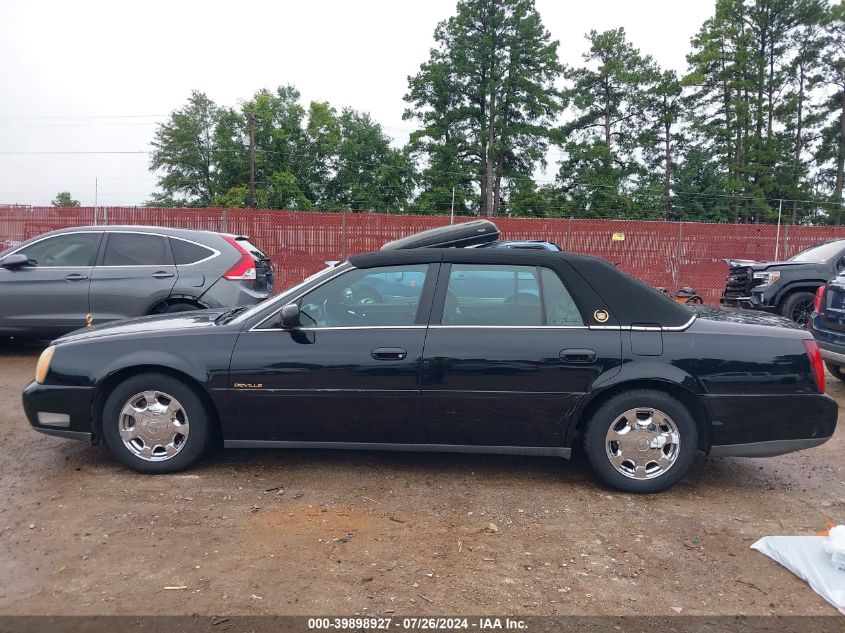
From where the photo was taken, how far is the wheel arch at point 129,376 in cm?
423

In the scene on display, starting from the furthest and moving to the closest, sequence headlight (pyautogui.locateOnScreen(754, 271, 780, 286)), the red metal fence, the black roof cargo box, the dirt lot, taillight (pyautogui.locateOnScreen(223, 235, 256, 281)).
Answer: the red metal fence
headlight (pyautogui.locateOnScreen(754, 271, 780, 286))
taillight (pyautogui.locateOnScreen(223, 235, 256, 281))
the black roof cargo box
the dirt lot

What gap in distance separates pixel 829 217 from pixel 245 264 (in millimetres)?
46079

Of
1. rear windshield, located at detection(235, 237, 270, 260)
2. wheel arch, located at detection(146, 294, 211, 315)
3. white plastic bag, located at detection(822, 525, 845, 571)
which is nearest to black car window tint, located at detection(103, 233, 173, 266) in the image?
wheel arch, located at detection(146, 294, 211, 315)

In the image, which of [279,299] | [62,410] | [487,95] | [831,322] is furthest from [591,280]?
[487,95]

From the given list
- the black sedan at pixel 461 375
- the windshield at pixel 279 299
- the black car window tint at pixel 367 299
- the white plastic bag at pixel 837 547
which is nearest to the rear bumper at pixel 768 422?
the black sedan at pixel 461 375

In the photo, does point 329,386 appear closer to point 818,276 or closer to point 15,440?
point 15,440

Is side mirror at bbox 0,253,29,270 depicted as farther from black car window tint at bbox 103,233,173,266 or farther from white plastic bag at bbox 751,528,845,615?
white plastic bag at bbox 751,528,845,615

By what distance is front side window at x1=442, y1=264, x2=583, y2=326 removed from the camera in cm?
411

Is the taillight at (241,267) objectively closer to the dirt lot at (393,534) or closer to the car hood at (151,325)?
the car hood at (151,325)

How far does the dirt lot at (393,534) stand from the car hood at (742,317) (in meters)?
1.08

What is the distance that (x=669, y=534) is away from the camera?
3.58 meters

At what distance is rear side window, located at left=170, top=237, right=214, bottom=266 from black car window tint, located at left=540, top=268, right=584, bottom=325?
490cm

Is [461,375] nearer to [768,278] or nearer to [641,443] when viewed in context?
[641,443]

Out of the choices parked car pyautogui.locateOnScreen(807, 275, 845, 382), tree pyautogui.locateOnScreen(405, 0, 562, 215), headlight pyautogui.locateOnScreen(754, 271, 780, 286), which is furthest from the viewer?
tree pyautogui.locateOnScreen(405, 0, 562, 215)
